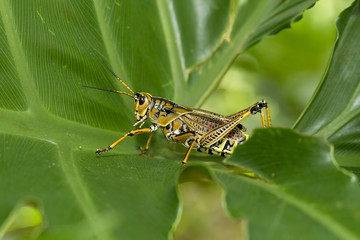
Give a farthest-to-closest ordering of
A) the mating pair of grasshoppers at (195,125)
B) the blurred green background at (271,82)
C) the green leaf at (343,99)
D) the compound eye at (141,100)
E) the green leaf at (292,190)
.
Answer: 1. the blurred green background at (271,82)
2. the mating pair of grasshoppers at (195,125)
3. the compound eye at (141,100)
4. the green leaf at (343,99)
5. the green leaf at (292,190)

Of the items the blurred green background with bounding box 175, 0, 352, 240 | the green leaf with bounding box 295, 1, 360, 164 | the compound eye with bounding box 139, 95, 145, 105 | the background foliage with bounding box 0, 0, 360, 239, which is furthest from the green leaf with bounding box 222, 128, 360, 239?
the blurred green background with bounding box 175, 0, 352, 240

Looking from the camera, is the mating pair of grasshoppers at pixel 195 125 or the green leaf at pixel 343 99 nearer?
the green leaf at pixel 343 99

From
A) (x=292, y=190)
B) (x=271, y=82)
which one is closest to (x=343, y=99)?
(x=292, y=190)

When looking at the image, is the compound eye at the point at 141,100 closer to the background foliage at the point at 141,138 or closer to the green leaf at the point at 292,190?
the background foliage at the point at 141,138

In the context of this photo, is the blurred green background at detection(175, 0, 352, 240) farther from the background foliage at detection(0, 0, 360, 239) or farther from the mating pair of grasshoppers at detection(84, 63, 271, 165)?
the background foliage at detection(0, 0, 360, 239)

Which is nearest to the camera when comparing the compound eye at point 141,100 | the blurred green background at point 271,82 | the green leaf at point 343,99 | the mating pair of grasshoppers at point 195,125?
the green leaf at point 343,99

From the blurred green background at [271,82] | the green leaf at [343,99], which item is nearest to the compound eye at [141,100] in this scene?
the green leaf at [343,99]

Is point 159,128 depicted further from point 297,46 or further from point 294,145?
point 297,46
